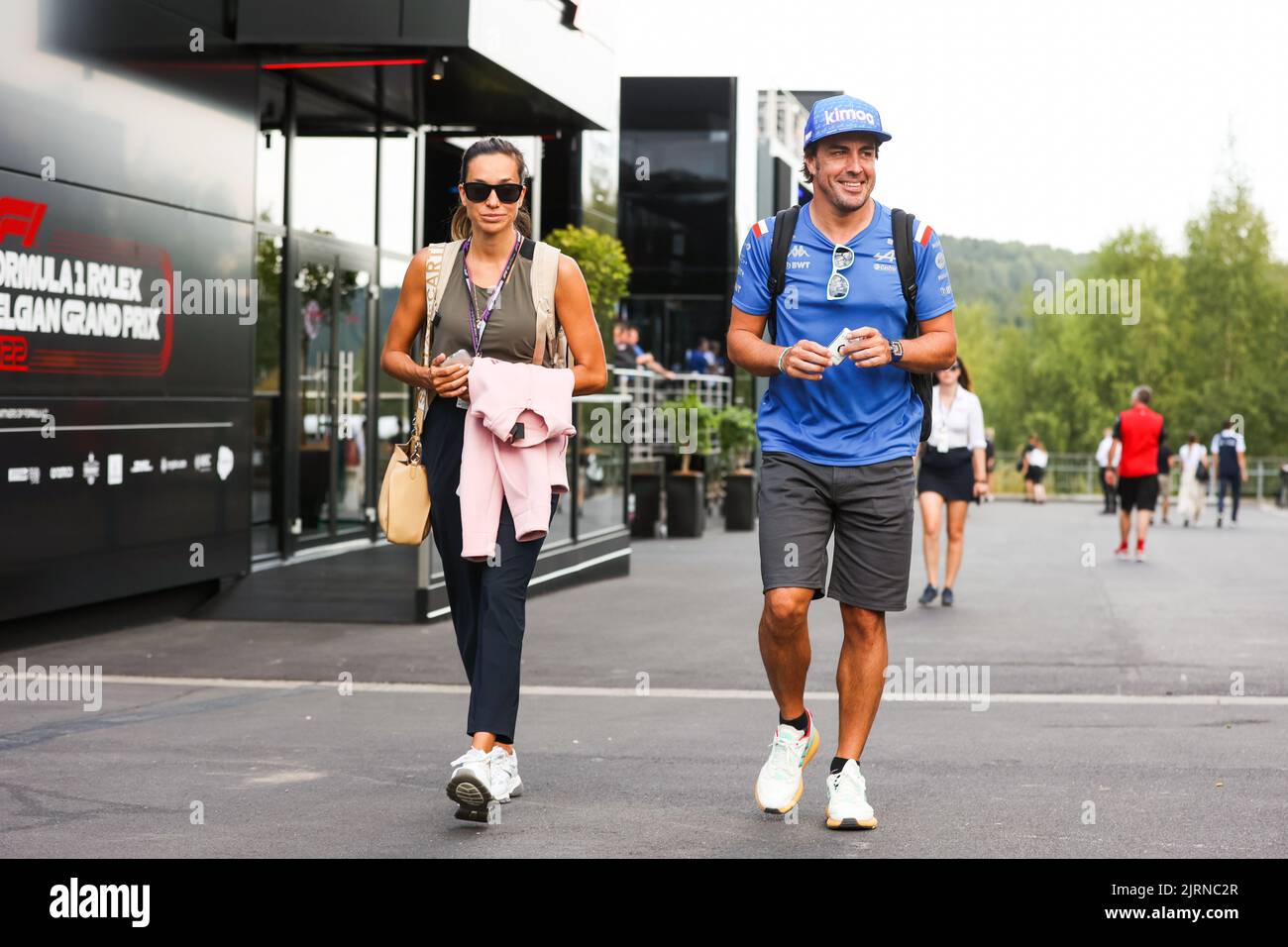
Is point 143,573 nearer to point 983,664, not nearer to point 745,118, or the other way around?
point 983,664

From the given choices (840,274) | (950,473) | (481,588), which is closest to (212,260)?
(950,473)

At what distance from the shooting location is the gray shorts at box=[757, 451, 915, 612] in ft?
17.1

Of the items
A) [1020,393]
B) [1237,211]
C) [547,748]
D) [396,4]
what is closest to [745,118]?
[396,4]

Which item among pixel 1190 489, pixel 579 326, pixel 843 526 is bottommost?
pixel 1190 489

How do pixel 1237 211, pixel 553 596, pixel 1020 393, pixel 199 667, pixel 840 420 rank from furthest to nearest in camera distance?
1. pixel 1020 393
2. pixel 1237 211
3. pixel 553 596
4. pixel 199 667
5. pixel 840 420

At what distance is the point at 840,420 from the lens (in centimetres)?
523

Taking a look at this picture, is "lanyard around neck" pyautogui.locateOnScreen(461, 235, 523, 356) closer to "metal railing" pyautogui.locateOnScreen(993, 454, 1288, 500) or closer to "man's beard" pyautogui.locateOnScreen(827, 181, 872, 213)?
"man's beard" pyautogui.locateOnScreen(827, 181, 872, 213)

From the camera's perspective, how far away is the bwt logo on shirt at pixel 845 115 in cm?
512

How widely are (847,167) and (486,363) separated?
1197 millimetres

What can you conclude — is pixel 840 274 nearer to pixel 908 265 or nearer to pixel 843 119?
pixel 908 265

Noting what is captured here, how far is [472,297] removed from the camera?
5.39 meters

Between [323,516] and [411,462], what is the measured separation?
8832mm

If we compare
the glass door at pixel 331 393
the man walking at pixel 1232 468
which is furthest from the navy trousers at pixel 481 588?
the man walking at pixel 1232 468

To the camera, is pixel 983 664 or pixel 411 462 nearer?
pixel 411 462
